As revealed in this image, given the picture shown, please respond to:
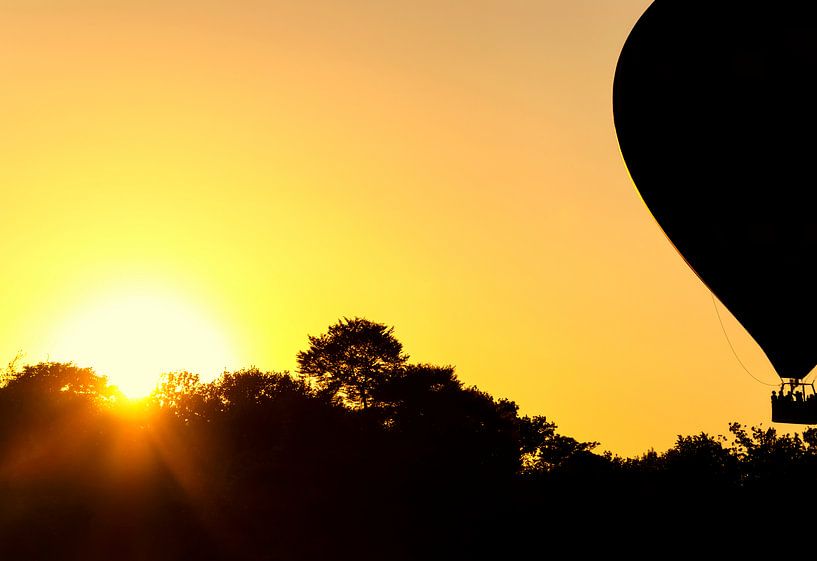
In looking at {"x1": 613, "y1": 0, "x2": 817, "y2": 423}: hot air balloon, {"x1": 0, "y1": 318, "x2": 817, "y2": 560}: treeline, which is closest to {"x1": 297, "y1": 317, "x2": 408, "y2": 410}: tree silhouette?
{"x1": 0, "y1": 318, "x2": 817, "y2": 560}: treeline

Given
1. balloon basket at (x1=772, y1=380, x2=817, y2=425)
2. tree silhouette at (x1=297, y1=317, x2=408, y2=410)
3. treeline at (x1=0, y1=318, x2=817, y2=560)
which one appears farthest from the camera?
tree silhouette at (x1=297, y1=317, x2=408, y2=410)

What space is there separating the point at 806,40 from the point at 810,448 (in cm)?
2471

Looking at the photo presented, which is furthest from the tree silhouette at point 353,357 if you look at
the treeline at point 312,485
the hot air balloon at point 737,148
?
the hot air balloon at point 737,148

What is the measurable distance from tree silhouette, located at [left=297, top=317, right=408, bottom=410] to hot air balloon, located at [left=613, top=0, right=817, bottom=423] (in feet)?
174

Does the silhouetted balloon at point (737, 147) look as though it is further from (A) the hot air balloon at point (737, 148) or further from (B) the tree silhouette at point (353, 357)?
(B) the tree silhouette at point (353, 357)

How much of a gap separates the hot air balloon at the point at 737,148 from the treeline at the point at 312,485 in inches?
513

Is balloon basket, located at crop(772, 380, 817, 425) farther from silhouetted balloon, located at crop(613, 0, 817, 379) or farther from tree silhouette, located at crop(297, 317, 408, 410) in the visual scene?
tree silhouette, located at crop(297, 317, 408, 410)

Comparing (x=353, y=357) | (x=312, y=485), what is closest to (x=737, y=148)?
(x=312, y=485)

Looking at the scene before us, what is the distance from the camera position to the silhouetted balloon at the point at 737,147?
30.9m

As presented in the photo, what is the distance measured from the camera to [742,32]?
33.6 metres

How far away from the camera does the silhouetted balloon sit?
30891 millimetres

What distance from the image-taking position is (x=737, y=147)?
107 ft

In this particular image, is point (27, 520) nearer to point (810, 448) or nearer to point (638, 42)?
point (638, 42)

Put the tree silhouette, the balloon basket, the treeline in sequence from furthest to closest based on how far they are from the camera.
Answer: the tree silhouette, the treeline, the balloon basket
